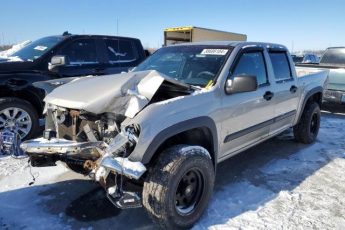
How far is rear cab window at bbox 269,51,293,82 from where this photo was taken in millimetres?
5030

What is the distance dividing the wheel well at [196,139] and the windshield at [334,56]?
25.2ft

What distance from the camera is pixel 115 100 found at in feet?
10.3

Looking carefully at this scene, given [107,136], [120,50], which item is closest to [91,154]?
[107,136]

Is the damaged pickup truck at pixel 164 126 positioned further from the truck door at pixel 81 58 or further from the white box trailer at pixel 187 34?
the white box trailer at pixel 187 34

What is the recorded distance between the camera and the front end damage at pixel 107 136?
2.94 metres

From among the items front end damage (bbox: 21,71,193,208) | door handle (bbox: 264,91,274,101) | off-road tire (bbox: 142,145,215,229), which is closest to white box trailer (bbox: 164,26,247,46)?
door handle (bbox: 264,91,274,101)

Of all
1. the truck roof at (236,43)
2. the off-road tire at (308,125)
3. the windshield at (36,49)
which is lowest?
the off-road tire at (308,125)

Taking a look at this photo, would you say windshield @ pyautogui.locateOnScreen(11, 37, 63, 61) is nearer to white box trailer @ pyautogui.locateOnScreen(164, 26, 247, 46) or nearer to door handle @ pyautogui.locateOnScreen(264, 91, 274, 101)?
door handle @ pyautogui.locateOnScreen(264, 91, 274, 101)

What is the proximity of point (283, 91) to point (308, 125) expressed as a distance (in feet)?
4.58

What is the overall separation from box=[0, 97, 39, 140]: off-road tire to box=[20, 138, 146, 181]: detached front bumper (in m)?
2.43

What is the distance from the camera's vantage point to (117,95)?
3.16 m

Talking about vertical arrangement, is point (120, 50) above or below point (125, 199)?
above

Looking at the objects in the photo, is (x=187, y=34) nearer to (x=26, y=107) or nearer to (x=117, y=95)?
(x=26, y=107)

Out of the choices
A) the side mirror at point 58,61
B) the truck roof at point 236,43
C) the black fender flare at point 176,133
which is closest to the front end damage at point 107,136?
the black fender flare at point 176,133
